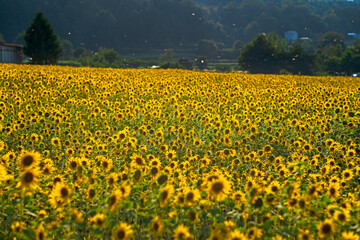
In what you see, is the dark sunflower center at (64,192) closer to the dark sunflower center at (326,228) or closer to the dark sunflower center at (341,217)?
the dark sunflower center at (326,228)

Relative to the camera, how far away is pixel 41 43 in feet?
201

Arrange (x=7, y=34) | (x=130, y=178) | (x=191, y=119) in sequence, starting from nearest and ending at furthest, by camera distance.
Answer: (x=130, y=178) < (x=191, y=119) < (x=7, y=34)

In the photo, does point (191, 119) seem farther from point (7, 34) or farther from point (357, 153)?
point (7, 34)

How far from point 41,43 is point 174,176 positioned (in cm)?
6095

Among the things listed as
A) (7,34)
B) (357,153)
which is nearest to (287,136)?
(357,153)

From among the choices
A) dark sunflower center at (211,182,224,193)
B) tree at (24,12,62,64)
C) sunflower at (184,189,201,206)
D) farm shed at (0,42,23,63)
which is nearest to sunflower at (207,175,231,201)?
dark sunflower center at (211,182,224,193)

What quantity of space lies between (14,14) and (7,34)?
9.13m

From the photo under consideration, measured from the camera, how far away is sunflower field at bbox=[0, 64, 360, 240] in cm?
351

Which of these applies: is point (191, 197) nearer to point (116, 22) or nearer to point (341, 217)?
point (341, 217)

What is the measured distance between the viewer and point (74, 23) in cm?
15638

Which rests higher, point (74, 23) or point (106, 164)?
point (74, 23)

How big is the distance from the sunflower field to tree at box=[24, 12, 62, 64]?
4880cm

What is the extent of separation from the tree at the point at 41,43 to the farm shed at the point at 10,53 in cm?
250

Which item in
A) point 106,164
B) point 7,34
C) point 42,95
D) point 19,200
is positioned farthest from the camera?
point 7,34
